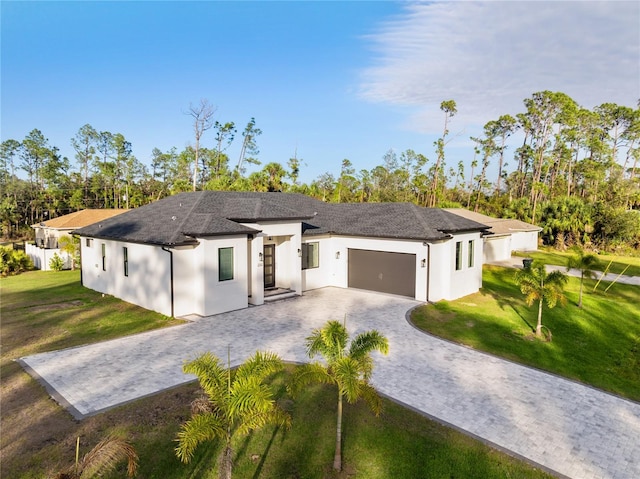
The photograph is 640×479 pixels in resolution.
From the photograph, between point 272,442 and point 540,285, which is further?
point 540,285

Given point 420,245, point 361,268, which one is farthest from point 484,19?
point 361,268

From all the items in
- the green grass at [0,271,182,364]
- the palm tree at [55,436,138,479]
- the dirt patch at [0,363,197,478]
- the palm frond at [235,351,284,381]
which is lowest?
the dirt patch at [0,363,197,478]

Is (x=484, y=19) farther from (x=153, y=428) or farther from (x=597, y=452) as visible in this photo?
(x=153, y=428)

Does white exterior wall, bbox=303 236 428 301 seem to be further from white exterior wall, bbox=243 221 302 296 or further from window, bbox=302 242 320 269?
white exterior wall, bbox=243 221 302 296

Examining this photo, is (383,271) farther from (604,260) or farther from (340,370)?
(604,260)

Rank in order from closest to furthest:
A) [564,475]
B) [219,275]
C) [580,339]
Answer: [564,475], [580,339], [219,275]

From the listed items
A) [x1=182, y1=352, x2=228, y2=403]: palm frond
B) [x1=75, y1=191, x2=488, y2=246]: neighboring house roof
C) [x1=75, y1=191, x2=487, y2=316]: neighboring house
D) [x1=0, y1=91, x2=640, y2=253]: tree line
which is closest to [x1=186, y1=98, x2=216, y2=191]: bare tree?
[x1=0, y1=91, x2=640, y2=253]: tree line

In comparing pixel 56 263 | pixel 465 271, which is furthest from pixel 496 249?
pixel 56 263
